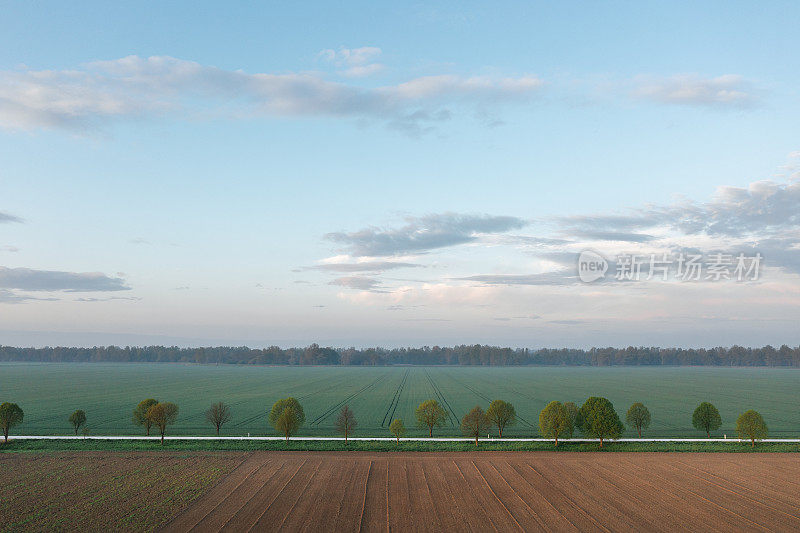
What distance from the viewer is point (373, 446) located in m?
61.0

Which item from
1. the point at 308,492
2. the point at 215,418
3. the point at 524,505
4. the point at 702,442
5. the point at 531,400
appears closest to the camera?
the point at 524,505

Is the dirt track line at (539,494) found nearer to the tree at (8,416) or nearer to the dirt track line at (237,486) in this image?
the dirt track line at (237,486)

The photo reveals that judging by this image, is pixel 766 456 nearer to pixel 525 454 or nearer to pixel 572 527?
pixel 525 454

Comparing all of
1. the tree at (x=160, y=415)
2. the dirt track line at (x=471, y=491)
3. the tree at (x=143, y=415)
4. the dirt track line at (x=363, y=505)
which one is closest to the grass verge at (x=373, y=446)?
the tree at (x=160, y=415)

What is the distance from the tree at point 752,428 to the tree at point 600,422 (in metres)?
15.8

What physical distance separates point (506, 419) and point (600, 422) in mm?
12448

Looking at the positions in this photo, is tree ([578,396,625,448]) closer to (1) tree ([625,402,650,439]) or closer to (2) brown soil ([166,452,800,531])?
(2) brown soil ([166,452,800,531])

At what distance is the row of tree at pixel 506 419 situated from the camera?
62750 millimetres

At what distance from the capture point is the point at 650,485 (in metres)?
45.1

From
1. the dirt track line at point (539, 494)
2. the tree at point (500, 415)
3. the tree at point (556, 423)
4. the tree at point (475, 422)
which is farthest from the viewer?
the tree at point (500, 415)

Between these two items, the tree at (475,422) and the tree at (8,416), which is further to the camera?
the tree at (475,422)

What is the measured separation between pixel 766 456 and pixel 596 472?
23422mm

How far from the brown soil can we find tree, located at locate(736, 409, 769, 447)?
5650mm

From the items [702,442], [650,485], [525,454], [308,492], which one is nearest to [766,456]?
[702,442]
